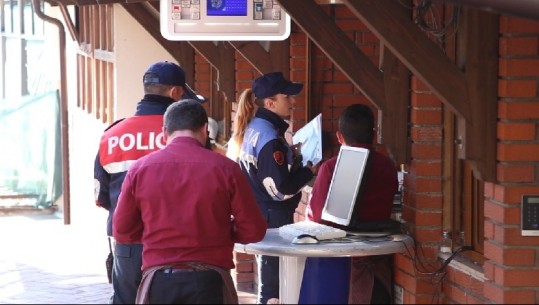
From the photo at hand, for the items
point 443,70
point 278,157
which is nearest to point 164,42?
point 278,157

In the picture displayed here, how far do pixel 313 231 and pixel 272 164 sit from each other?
94cm

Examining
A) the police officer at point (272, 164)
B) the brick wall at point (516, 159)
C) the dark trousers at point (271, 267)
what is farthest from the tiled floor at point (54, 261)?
the brick wall at point (516, 159)

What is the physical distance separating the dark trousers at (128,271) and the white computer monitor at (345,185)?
969mm

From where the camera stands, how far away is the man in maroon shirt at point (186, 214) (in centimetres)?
544

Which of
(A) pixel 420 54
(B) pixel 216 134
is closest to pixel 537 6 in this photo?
(A) pixel 420 54

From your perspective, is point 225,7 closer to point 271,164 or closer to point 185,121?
point 271,164

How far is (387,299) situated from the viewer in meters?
6.68

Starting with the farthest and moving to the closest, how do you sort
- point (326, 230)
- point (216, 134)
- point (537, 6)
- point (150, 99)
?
1. point (216, 134)
2. point (150, 99)
3. point (326, 230)
4. point (537, 6)

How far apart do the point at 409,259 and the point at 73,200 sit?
12.8 metres

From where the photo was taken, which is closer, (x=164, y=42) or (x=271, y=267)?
(x=271, y=267)

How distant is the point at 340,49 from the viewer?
7.48 meters

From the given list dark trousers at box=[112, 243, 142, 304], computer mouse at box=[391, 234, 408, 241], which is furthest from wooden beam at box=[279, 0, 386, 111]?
dark trousers at box=[112, 243, 142, 304]

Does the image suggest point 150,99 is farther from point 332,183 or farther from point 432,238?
point 432,238

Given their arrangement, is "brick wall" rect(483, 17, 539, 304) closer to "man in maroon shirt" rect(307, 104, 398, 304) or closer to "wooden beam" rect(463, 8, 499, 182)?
"wooden beam" rect(463, 8, 499, 182)
